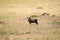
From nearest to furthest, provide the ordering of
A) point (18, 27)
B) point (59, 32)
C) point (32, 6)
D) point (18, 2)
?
point (59, 32) → point (18, 27) → point (32, 6) → point (18, 2)

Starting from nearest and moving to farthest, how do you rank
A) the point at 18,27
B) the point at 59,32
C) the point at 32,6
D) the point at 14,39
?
1. the point at 14,39
2. the point at 59,32
3. the point at 18,27
4. the point at 32,6

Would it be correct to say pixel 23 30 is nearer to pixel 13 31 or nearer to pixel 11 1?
pixel 13 31

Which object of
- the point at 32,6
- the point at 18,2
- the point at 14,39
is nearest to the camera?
the point at 14,39

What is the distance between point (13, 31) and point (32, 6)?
10.2 meters

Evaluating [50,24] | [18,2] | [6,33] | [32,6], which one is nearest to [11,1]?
[18,2]

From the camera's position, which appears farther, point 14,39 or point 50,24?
point 50,24

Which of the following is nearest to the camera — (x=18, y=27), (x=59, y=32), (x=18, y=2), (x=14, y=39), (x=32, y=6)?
(x=14, y=39)

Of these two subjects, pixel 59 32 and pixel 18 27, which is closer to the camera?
pixel 59 32

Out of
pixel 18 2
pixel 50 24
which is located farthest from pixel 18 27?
pixel 18 2

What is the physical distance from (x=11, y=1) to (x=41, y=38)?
14.7 metres

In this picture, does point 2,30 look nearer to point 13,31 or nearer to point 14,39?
point 13,31

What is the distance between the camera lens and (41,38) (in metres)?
11.2

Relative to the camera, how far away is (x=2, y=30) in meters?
12.7

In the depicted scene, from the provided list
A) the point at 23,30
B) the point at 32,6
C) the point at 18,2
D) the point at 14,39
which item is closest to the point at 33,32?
the point at 23,30
